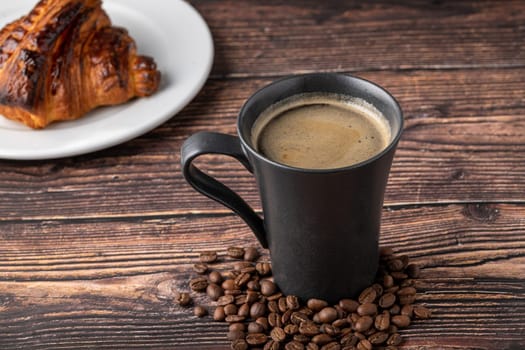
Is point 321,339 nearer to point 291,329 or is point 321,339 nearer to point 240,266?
point 291,329

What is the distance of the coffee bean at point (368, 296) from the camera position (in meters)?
1.33

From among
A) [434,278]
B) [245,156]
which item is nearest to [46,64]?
[245,156]

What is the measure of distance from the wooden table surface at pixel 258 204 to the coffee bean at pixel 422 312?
0.6 inches

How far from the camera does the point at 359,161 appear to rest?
1.20m

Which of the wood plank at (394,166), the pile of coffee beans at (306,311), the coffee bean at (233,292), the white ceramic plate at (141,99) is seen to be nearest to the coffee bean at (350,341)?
the pile of coffee beans at (306,311)

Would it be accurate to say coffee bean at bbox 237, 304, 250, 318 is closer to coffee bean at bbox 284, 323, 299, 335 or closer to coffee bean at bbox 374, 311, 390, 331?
coffee bean at bbox 284, 323, 299, 335

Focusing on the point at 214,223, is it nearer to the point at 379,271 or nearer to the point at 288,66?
the point at 379,271

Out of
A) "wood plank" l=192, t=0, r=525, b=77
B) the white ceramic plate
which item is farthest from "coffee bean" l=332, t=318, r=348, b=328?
"wood plank" l=192, t=0, r=525, b=77

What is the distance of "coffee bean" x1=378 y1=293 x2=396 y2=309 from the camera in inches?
52.4

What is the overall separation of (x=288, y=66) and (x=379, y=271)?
699mm

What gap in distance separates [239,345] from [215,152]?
0.32 meters

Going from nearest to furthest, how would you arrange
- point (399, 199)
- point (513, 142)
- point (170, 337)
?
point (170, 337) → point (399, 199) → point (513, 142)

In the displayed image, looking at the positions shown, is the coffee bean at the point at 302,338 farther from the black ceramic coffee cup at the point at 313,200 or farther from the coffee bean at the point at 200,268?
the coffee bean at the point at 200,268

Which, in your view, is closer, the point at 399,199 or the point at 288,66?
the point at 399,199
